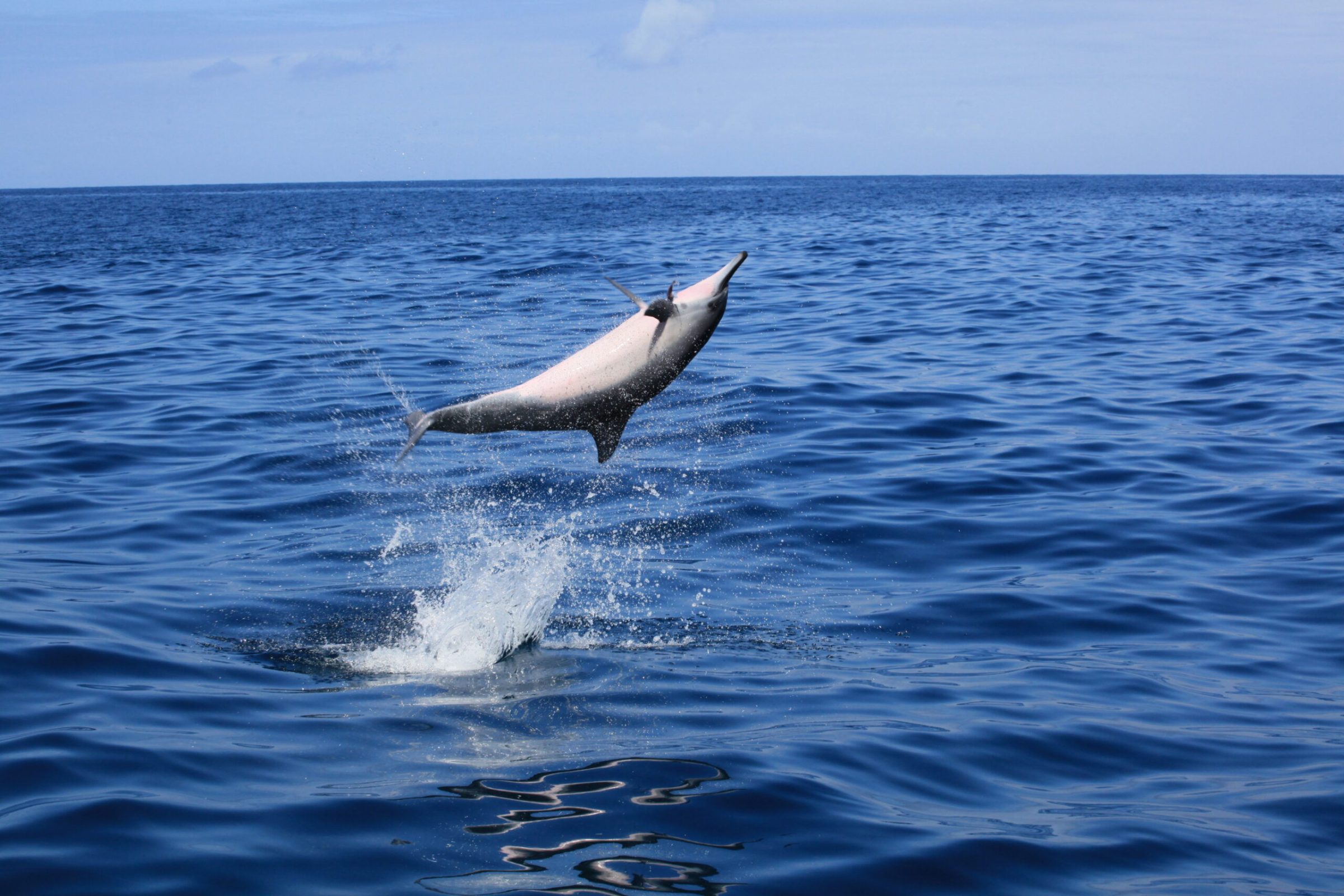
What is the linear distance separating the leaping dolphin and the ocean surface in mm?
1590

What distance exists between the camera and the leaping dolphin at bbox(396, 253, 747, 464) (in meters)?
6.61

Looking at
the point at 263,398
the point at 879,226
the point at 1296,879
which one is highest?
the point at 879,226

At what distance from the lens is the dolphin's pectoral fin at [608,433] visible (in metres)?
7.04

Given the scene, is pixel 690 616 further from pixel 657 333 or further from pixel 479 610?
pixel 657 333

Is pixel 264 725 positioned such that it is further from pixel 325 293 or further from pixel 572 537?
pixel 325 293

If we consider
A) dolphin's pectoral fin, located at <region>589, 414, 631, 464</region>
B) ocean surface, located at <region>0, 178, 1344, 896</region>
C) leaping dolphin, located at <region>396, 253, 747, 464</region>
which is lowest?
ocean surface, located at <region>0, 178, 1344, 896</region>

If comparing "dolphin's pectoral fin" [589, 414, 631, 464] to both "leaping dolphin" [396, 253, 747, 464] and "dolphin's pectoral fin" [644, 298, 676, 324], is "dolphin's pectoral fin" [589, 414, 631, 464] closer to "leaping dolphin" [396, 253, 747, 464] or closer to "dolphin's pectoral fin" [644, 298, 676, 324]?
"leaping dolphin" [396, 253, 747, 464]

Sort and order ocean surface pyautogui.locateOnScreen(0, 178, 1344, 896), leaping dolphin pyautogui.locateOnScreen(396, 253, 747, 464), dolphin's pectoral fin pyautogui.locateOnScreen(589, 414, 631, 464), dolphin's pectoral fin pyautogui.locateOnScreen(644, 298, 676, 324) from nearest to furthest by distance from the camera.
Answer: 1. ocean surface pyautogui.locateOnScreen(0, 178, 1344, 896)
2. dolphin's pectoral fin pyautogui.locateOnScreen(644, 298, 676, 324)
3. leaping dolphin pyautogui.locateOnScreen(396, 253, 747, 464)
4. dolphin's pectoral fin pyautogui.locateOnScreen(589, 414, 631, 464)

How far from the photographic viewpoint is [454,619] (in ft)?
26.1

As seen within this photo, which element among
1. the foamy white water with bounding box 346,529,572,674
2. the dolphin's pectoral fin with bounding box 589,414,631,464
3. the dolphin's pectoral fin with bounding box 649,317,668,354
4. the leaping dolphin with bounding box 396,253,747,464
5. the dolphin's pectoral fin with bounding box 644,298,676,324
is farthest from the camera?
the foamy white water with bounding box 346,529,572,674

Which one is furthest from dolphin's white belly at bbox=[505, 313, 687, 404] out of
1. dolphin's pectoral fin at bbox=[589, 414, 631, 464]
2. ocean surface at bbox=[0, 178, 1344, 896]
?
ocean surface at bbox=[0, 178, 1344, 896]

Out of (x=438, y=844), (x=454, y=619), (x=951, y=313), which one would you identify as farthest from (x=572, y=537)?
(x=951, y=313)

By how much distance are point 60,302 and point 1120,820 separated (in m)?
24.2

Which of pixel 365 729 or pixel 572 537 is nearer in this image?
pixel 365 729
